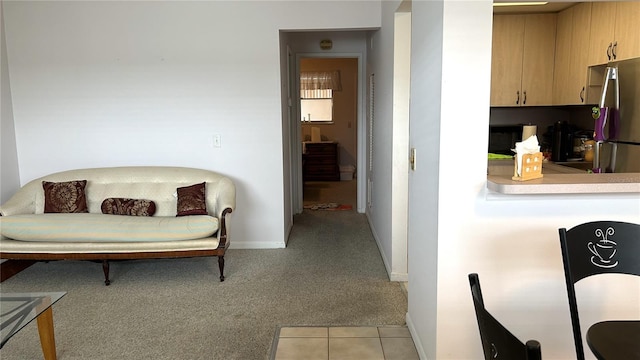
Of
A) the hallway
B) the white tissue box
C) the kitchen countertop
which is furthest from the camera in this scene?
the hallway

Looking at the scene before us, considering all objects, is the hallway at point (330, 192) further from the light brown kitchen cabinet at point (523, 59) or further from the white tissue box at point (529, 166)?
the white tissue box at point (529, 166)

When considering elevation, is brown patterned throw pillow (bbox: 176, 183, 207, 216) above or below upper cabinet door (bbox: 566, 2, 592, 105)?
below

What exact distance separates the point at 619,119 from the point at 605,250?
8.17 feet

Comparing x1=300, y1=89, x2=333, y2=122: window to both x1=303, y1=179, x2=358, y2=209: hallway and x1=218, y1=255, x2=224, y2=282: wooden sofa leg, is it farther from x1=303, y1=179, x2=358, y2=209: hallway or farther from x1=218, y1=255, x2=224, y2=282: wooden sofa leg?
x1=218, y1=255, x2=224, y2=282: wooden sofa leg

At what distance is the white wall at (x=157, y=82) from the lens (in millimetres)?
4199

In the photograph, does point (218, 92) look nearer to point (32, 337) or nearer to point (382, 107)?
point (382, 107)

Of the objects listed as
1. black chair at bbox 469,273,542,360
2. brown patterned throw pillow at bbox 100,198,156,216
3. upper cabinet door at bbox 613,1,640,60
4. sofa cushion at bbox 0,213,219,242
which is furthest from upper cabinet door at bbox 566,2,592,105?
brown patterned throw pillow at bbox 100,198,156,216

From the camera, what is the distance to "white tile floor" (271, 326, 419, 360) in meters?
2.46

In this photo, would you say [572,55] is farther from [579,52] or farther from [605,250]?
[605,250]

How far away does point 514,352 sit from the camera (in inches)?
34.5

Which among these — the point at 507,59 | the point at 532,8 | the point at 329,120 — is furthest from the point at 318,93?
the point at 532,8

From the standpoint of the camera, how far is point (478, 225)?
2059 millimetres

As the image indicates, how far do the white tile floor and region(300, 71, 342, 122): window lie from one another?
22.0 ft

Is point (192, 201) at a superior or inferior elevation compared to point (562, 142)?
inferior
